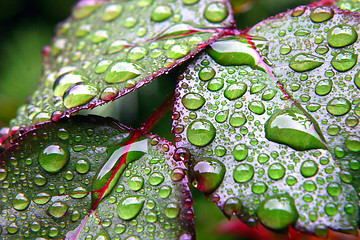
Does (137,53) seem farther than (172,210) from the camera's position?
Yes

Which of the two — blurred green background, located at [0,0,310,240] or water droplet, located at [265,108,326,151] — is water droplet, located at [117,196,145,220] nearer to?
water droplet, located at [265,108,326,151]

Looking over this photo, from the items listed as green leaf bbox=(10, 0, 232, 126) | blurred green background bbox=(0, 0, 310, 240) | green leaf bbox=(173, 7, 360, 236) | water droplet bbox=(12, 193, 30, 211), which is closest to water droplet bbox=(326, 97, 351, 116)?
green leaf bbox=(173, 7, 360, 236)

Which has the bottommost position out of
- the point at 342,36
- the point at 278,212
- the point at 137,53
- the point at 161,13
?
the point at 278,212

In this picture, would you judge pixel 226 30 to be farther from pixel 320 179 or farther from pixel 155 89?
pixel 155 89

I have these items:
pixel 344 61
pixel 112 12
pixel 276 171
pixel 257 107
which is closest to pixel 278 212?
pixel 276 171

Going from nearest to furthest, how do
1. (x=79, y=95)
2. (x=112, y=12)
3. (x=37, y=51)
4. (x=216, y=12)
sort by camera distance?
(x=79, y=95)
(x=216, y=12)
(x=112, y=12)
(x=37, y=51)

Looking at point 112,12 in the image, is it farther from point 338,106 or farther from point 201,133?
point 338,106

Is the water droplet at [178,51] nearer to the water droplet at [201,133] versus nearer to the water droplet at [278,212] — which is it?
the water droplet at [201,133]

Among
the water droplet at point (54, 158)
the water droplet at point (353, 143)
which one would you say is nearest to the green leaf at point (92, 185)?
the water droplet at point (54, 158)
